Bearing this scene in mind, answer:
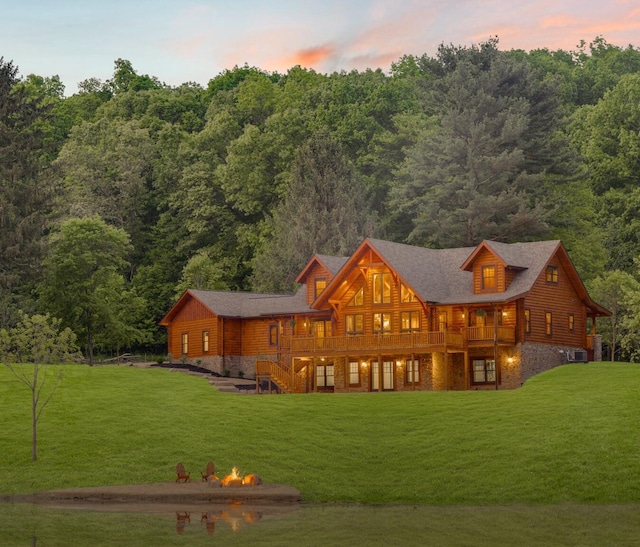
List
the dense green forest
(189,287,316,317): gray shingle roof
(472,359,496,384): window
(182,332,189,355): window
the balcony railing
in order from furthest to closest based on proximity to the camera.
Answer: the dense green forest → (182,332,189,355): window → (189,287,316,317): gray shingle roof → (472,359,496,384): window → the balcony railing

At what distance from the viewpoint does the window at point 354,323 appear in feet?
235

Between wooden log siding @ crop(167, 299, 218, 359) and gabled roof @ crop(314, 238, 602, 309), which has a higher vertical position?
gabled roof @ crop(314, 238, 602, 309)

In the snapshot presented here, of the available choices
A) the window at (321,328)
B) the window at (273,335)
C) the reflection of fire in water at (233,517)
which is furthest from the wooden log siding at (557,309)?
the reflection of fire in water at (233,517)

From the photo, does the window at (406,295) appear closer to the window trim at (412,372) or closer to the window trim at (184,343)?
the window trim at (412,372)

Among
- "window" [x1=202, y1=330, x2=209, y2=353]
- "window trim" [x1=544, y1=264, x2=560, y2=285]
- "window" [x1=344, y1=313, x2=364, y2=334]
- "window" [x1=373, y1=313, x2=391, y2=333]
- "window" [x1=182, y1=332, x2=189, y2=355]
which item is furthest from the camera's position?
"window" [x1=182, y1=332, x2=189, y2=355]

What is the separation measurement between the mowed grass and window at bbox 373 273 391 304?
10302 mm

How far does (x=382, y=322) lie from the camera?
2781 inches

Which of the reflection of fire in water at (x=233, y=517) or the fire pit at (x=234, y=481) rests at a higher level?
the fire pit at (x=234, y=481)

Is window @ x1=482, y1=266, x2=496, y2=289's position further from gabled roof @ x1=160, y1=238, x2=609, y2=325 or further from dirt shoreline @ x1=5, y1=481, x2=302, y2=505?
dirt shoreline @ x1=5, y1=481, x2=302, y2=505

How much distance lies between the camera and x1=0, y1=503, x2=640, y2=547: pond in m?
32.3

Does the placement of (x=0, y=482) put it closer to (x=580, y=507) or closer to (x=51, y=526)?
(x=51, y=526)

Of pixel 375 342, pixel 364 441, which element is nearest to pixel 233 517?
pixel 364 441

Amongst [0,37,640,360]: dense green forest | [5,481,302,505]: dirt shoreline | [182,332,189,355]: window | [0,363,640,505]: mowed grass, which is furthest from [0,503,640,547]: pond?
[182,332,189,355]: window

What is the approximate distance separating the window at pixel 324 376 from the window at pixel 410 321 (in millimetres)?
5711
